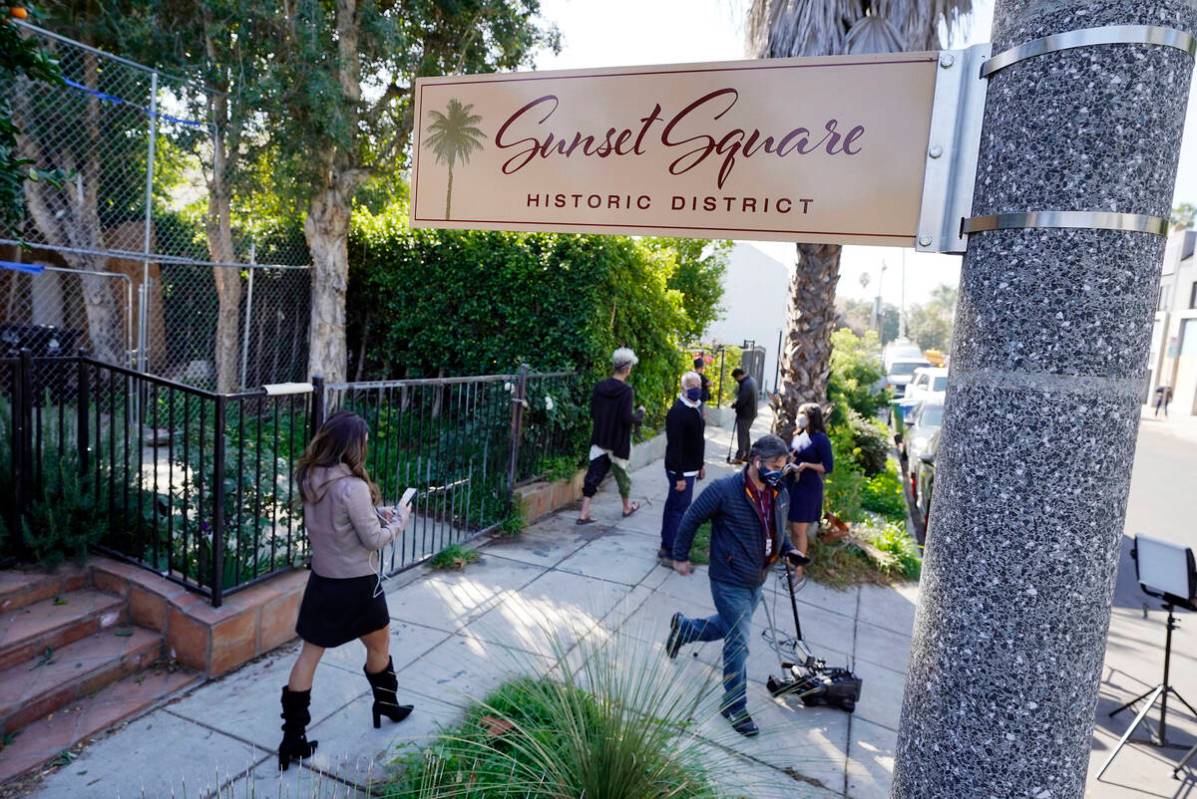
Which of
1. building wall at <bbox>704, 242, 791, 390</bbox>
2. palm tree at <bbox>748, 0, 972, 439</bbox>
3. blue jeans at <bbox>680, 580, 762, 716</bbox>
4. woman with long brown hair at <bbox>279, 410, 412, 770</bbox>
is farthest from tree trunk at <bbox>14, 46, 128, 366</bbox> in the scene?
building wall at <bbox>704, 242, 791, 390</bbox>

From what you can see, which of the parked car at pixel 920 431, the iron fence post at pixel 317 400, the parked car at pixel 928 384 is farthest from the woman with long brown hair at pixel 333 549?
Answer: the parked car at pixel 928 384

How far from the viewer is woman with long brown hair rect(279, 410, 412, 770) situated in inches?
133

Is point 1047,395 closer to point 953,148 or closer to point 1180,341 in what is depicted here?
point 953,148

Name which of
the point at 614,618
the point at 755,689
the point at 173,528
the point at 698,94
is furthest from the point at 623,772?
the point at 173,528

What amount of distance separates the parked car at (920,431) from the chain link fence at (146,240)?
31.9ft

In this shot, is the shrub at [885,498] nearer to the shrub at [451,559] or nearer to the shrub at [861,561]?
the shrub at [861,561]

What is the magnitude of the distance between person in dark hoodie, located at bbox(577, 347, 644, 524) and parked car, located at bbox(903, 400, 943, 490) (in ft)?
18.7

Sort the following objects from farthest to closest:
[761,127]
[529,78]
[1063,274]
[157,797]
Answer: [157,797]
[529,78]
[761,127]
[1063,274]

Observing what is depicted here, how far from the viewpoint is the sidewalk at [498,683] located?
3.35 m

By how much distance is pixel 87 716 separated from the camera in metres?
3.68

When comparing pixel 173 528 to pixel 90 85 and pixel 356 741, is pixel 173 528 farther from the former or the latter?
pixel 90 85

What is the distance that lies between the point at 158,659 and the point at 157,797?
126 centimetres

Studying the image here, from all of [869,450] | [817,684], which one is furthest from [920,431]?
[817,684]

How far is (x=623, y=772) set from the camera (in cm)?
247
